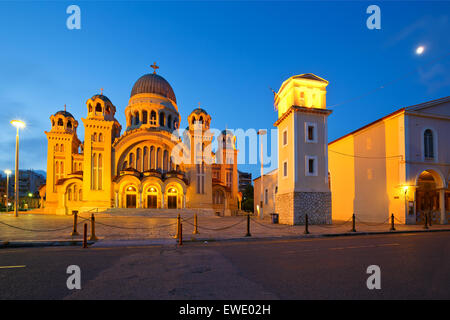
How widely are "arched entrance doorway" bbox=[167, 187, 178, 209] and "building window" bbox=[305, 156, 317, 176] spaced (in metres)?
24.0

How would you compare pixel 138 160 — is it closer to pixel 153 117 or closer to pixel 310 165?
pixel 153 117

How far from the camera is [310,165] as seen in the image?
20.2 m

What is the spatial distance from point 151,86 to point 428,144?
41.9 m

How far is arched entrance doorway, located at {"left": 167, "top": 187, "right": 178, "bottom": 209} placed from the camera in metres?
38.4

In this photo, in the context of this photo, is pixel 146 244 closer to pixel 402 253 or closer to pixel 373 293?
pixel 373 293

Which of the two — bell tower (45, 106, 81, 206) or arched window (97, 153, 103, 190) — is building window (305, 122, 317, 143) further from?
bell tower (45, 106, 81, 206)

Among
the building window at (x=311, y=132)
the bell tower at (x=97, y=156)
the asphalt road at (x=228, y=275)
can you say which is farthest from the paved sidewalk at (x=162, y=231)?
the bell tower at (x=97, y=156)

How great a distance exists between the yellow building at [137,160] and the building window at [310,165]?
20.1 meters

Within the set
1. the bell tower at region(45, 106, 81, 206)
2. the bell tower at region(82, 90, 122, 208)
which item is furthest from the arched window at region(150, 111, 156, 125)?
the bell tower at region(45, 106, 81, 206)

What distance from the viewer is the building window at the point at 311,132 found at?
2022 cm

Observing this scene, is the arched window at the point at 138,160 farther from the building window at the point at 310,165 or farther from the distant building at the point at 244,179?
the distant building at the point at 244,179

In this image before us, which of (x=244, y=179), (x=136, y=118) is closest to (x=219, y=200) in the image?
(x=136, y=118)
